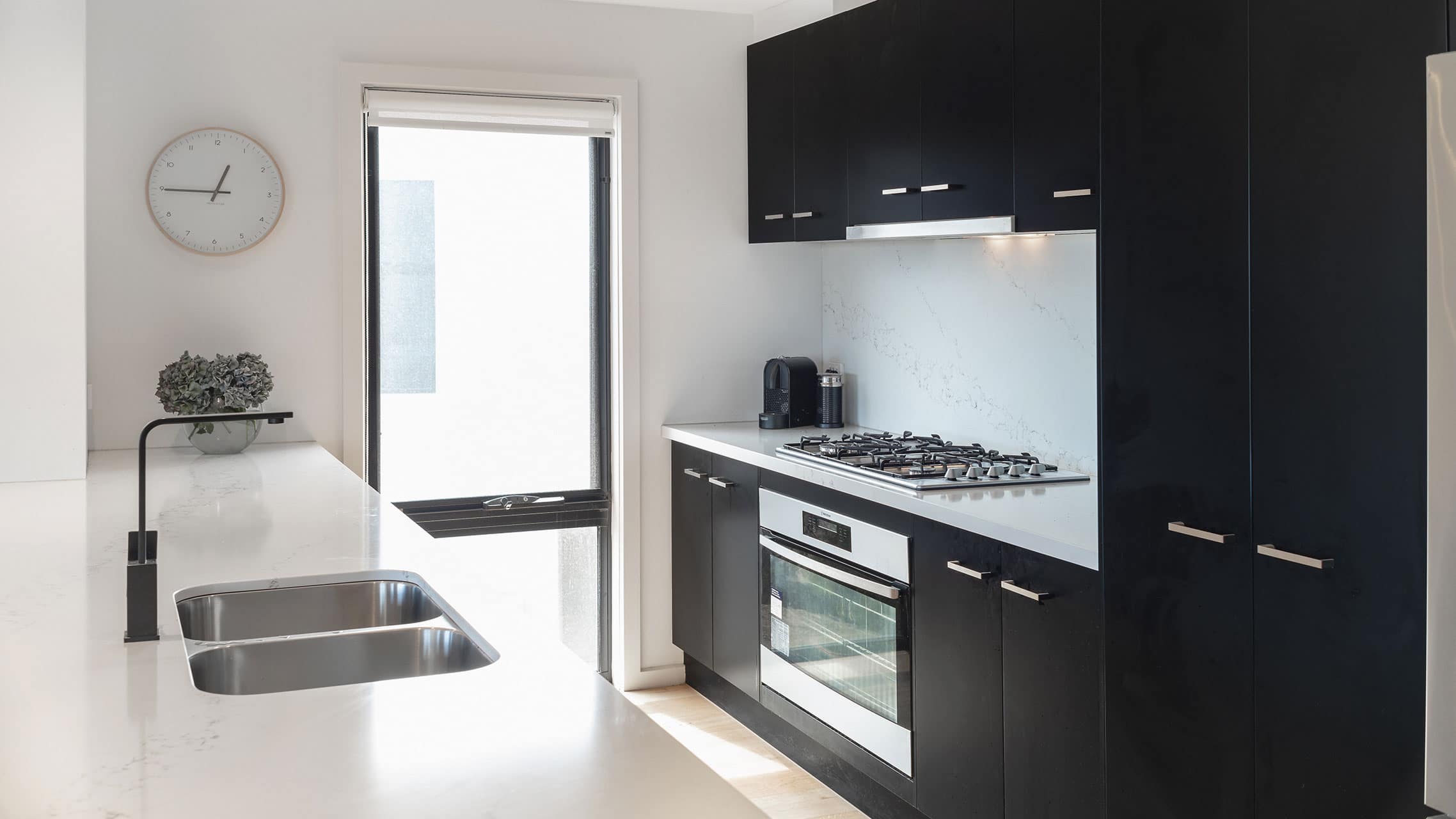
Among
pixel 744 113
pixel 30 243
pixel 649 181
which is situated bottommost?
pixel 30 243

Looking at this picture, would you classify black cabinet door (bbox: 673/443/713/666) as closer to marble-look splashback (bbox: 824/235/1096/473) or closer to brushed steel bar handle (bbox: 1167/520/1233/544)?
marble-look splashback (bbox: 824/235/1096/473)

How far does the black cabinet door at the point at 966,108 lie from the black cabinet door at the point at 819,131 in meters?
0.48

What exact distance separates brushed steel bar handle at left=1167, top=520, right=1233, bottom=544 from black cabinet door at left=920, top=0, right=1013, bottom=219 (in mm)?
1092

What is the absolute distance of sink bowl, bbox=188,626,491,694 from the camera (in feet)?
5.62

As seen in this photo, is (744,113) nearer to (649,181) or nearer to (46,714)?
(649,181)

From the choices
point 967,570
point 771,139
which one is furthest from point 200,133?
point 967,570

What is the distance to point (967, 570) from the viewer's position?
2570 millimetres

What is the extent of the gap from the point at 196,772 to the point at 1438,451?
1.44 meters

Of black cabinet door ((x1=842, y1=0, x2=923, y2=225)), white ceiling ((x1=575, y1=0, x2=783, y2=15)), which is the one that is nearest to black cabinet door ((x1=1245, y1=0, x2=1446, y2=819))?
black cabinet door ((x1=842, y1=0, x2=923, y2=225))

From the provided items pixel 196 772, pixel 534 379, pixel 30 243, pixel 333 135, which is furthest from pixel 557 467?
pixel 196 772

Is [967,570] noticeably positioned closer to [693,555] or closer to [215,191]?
[693,555]

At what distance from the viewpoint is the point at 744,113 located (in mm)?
4270

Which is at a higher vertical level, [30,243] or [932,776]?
[30,243]

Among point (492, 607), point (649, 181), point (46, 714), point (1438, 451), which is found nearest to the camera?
point (46, 714)
